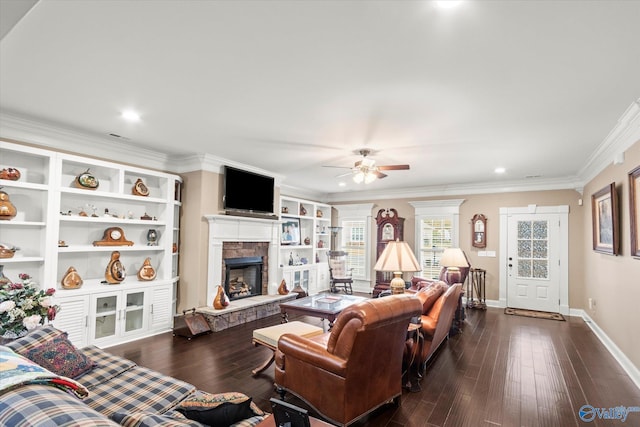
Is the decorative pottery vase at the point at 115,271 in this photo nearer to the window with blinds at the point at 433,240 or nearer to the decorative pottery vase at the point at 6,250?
the decorative pottery vase at the point at 6,250

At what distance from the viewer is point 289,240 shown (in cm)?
738

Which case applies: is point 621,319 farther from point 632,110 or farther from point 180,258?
point 180,258

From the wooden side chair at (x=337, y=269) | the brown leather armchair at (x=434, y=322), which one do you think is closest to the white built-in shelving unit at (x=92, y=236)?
the brown leather armchair at (x=434, y=322)

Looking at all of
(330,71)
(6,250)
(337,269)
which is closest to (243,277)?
(337,269)

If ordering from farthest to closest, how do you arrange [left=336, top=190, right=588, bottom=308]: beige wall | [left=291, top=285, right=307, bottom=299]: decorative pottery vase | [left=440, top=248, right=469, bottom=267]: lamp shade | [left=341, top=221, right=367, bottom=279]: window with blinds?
[left=341, top=221, right=367, bottom=279]: window with blinds → [left=291, top=285, right=307, bottom=299]: decorative pottery vase → [left=336, top=190, right=588, bottom=308]: beige wall → [left=440, top=248, right=469, bottom=267]: lamp shade

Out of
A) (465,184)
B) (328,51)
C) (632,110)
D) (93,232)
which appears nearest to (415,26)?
(328,51)

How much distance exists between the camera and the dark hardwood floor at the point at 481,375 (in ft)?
8.74

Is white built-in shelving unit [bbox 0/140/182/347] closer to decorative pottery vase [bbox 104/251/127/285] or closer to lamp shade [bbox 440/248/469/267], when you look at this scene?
decorative pottery vase [bbox 104/251/127/285]

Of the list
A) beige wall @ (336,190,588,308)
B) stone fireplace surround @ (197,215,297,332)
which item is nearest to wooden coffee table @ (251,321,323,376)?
stone fireplace surround @ (197,215,297,332)

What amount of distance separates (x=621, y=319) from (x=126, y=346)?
5948 mm

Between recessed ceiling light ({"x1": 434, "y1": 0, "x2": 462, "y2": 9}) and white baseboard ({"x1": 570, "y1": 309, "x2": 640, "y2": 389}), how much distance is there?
3.89m

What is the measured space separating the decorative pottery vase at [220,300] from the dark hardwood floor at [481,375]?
1.26ft

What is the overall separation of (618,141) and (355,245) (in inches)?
228

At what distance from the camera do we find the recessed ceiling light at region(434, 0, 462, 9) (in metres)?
1.69
